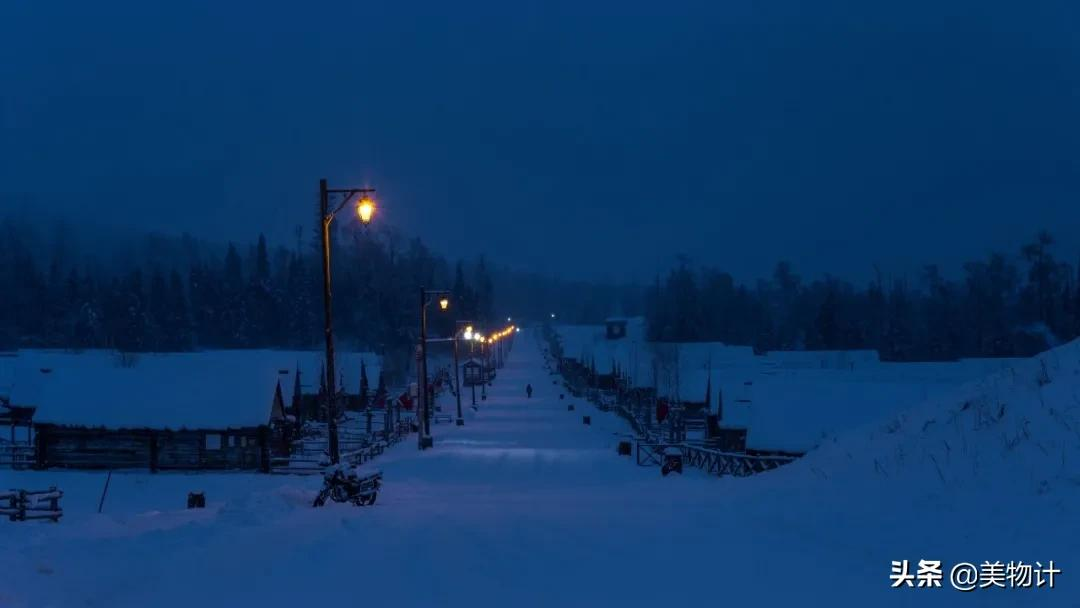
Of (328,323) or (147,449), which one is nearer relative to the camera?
(328,323)

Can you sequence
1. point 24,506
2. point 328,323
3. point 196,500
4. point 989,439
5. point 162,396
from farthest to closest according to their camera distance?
point 162,396 → point 328,323 → point 196,500 → point 24,506 → point 989,439

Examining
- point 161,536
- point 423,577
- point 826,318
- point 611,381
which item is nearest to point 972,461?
point 423,577

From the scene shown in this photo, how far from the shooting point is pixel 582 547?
11141 millimetres

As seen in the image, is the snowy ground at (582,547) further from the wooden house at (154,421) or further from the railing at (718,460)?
the wooden house at (154,421)

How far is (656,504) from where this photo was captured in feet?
55.2

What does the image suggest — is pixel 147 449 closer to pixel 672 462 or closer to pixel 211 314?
pixel 672 462

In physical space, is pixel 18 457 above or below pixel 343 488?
below

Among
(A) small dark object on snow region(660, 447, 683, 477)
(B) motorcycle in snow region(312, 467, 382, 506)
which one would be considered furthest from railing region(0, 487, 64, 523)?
(A) small dark object on snow region(660, 447, 683, 477)

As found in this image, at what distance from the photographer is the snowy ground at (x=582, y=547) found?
28.8 ft

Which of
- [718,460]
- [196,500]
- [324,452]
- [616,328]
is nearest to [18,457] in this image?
[324,452]

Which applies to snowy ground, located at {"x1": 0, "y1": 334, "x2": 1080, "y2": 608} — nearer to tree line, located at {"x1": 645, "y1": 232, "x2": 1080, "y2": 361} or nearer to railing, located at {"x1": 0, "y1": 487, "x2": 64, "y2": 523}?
railing, located at {"x1": 0, "y1": 487, "x2": 64, "y2": 523}

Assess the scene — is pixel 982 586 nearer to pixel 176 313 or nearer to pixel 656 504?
pixel 656 504

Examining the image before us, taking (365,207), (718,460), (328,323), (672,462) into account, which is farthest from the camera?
(672,462)

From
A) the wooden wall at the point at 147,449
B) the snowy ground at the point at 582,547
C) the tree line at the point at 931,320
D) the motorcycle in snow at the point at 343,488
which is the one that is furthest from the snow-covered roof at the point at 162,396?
the tree line at the point at 931,320
